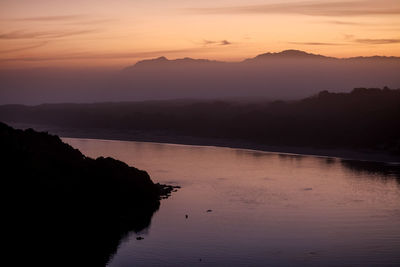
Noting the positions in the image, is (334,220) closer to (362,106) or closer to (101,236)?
(101,236)

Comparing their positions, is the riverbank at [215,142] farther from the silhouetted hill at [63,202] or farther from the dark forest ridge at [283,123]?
the silhouetted hill at [63,202]

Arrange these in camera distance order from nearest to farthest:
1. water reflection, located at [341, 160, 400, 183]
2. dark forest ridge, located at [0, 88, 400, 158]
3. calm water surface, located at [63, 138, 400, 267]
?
calm water surface, located at [63, 138, 400, 267], water reflection, located at [341, 160, 400, 183], dark forest ridge, located at [0, 88, 400, 158]

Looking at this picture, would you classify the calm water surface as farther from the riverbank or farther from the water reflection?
the riverbank

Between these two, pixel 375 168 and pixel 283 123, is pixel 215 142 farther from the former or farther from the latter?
pixel 375 168

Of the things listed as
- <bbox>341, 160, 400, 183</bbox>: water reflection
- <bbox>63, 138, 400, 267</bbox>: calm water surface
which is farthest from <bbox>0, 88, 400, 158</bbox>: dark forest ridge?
<bbox>63, 138, 400, 267</bbox>: calm water surface

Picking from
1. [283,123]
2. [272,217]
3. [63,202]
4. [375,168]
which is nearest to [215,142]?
[283,123]
